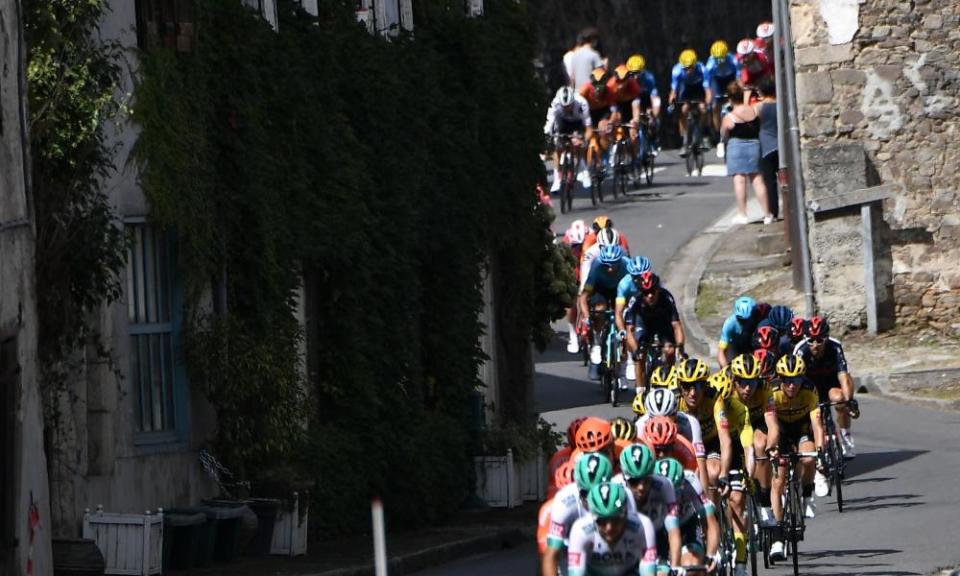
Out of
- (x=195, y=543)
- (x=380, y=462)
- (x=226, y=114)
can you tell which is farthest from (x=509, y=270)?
(x=195, y=543)

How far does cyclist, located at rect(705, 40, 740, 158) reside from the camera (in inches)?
1645

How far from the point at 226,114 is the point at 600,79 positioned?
20.7 m

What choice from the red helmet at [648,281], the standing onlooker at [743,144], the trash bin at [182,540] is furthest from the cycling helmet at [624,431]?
the standing onlooker at [743,144]

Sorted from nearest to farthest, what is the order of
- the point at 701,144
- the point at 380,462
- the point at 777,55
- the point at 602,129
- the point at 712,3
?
the point at 380,462
the point at 777,55
the point at 602,129
the point at 701,144
the point at 712,3

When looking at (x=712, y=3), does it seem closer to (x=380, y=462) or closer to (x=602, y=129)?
(x=602, y=129)

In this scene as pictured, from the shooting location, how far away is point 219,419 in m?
19.5

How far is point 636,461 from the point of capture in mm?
13484

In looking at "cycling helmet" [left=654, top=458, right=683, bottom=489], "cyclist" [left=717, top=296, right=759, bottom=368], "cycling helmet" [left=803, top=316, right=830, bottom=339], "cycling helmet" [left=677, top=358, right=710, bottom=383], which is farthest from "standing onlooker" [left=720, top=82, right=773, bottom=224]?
"cycling helmet" [left=654, top=458, right=683, bottom=489]

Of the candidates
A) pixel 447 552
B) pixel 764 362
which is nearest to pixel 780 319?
pixel 764 362

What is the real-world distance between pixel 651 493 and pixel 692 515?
3.25 ft

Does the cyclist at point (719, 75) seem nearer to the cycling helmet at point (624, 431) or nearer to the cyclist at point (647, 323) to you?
the cyclist at point (647, 323)

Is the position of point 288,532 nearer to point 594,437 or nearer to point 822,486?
point 822,486

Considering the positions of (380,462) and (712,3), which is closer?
(380,462)

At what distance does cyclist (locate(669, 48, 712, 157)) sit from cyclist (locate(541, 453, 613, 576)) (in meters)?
30.3
